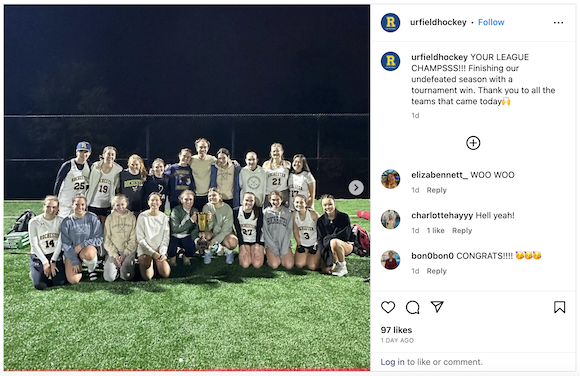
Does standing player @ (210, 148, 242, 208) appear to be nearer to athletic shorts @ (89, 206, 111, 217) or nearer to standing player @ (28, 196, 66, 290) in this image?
athletic shorts @ (89, 206, 111, 217)

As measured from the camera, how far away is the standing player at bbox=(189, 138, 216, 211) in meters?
3.44

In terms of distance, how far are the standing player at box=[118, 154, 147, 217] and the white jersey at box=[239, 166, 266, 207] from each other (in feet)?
2.97

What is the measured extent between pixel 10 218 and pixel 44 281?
11.6 ft

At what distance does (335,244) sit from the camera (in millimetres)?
3090

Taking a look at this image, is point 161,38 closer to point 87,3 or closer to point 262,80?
point 262,80

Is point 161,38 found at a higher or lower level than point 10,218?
higher

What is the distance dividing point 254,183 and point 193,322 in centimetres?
155

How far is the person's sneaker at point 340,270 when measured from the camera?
292cm

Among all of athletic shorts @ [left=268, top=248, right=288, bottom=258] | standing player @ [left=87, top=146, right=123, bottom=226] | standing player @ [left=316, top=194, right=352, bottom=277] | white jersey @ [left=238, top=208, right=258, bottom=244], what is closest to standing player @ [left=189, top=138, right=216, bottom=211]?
white jersey @ [left=238, top=208, right=258, bottom=244]
